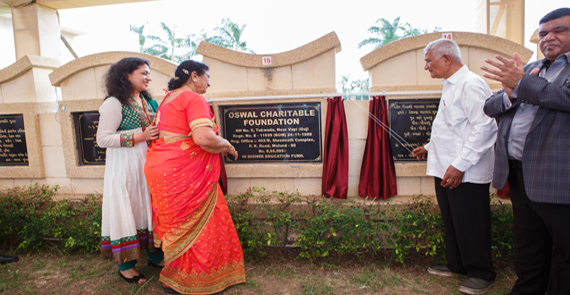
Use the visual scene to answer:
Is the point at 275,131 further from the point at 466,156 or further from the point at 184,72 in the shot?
the point at 466,156

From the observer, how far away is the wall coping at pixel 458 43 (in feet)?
12.0

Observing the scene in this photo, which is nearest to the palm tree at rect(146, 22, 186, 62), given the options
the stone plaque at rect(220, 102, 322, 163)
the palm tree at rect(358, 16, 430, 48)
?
the palm tree at rect(358, 16, 430, 48)

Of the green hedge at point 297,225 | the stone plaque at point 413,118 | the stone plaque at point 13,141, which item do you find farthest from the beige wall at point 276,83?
the stone plaque at point 13,141

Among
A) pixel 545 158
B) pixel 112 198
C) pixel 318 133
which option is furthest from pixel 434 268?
pixel 112 198

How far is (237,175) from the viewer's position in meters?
A: 4.12

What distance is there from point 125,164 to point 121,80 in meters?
0.77

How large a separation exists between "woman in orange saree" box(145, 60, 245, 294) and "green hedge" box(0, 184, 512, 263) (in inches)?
26.5

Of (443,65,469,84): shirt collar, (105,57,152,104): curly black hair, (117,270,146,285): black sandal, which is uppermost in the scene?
(105,57,152,104): curly black hair

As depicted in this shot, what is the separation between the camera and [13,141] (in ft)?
15.2

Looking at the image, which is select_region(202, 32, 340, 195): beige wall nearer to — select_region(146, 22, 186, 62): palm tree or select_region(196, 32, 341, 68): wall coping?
select_region(196, 32, 341, 68): wall coping

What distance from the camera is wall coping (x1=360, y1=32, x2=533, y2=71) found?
3.65m

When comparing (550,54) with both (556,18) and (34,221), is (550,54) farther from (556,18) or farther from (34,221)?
(34,221)

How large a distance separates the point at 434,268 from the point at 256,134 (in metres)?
2.37

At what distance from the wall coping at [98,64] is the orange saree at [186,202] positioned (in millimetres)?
Answer: 1632
